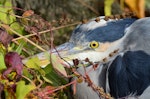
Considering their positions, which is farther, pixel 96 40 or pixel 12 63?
pixel 96 40

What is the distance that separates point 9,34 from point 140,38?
2.11 ft

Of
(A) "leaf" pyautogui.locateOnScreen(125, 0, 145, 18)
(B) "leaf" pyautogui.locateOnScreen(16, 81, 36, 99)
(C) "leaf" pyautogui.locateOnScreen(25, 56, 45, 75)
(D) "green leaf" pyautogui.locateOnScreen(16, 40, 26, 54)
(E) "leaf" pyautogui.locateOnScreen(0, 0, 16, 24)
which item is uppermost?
(E) "leaf" pyautogui.locateOnScreen(0, 0, 16, 24)

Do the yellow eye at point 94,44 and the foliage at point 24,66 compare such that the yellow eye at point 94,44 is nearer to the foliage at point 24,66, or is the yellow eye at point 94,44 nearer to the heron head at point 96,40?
the heron head at point 96,40

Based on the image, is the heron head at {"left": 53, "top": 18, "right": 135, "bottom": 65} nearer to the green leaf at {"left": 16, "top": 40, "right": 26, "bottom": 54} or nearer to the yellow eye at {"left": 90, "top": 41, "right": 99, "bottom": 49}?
the yellow eye at {"left": 90, "top": 41, "right": 99, "bottom": 49}

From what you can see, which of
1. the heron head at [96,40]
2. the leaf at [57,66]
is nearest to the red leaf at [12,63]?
the leaf at [57,66]

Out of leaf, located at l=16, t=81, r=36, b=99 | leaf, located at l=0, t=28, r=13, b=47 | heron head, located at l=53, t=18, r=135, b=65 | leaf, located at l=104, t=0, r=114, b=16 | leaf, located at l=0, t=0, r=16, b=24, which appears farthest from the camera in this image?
leaf, located at l=104, t=0, r=114, b=16

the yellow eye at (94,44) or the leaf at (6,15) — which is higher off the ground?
the leaf at (6,15)

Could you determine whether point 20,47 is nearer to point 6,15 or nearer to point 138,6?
point 6,15

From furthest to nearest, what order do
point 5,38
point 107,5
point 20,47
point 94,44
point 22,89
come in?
point 107,5 → point 94,44 → point 20,47 → point 5,38 → point 22,89

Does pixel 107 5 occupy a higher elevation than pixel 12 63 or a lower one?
lower

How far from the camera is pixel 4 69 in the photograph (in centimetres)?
203

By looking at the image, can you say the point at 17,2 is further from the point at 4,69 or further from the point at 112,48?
the point at 4,69

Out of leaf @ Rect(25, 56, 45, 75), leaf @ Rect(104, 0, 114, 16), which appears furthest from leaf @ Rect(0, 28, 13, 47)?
leaf @ Rect(104, 0, 114, 16)

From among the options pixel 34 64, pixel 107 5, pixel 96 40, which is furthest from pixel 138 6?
pixel 34 64
